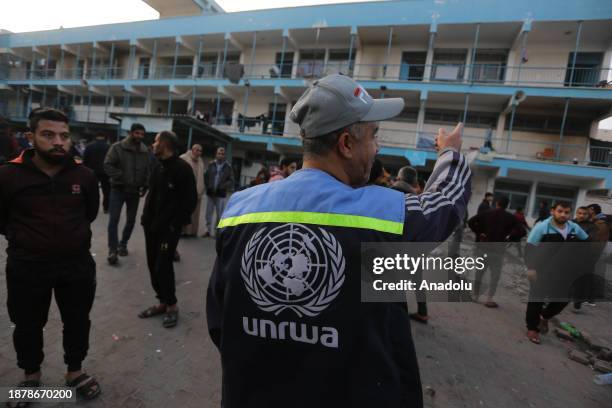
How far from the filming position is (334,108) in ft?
2.99

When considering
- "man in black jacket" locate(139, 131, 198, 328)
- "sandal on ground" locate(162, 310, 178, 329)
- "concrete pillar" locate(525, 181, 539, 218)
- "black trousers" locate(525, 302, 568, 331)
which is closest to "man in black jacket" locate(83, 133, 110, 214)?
"man in black jacket" locate(139, 131, 198, 328)

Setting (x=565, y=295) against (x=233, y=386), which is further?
(x=565, y=295)

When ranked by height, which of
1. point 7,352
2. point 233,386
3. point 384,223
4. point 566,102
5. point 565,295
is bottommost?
point 7,352

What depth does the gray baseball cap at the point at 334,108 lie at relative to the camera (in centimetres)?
91

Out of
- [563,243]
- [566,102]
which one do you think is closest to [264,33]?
[566,102]

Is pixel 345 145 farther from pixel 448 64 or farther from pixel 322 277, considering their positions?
pixel 448 64

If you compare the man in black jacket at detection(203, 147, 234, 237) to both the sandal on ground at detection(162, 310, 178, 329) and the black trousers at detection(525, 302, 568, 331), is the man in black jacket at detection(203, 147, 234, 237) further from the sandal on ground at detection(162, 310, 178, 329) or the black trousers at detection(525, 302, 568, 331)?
the black trousers at detection(525, 302, 568, 331)

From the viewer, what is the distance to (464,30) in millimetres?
14531

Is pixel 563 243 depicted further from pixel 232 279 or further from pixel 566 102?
pixel 566 102

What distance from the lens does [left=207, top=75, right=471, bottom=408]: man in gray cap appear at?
0.80 meters

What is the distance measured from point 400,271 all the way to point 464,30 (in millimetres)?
17649

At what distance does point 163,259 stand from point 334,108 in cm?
275

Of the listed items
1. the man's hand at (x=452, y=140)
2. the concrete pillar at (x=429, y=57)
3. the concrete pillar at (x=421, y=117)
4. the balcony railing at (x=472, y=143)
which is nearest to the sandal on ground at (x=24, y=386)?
the man's hand at (x=452, y=140)

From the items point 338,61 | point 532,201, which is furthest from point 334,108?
point 338,61
